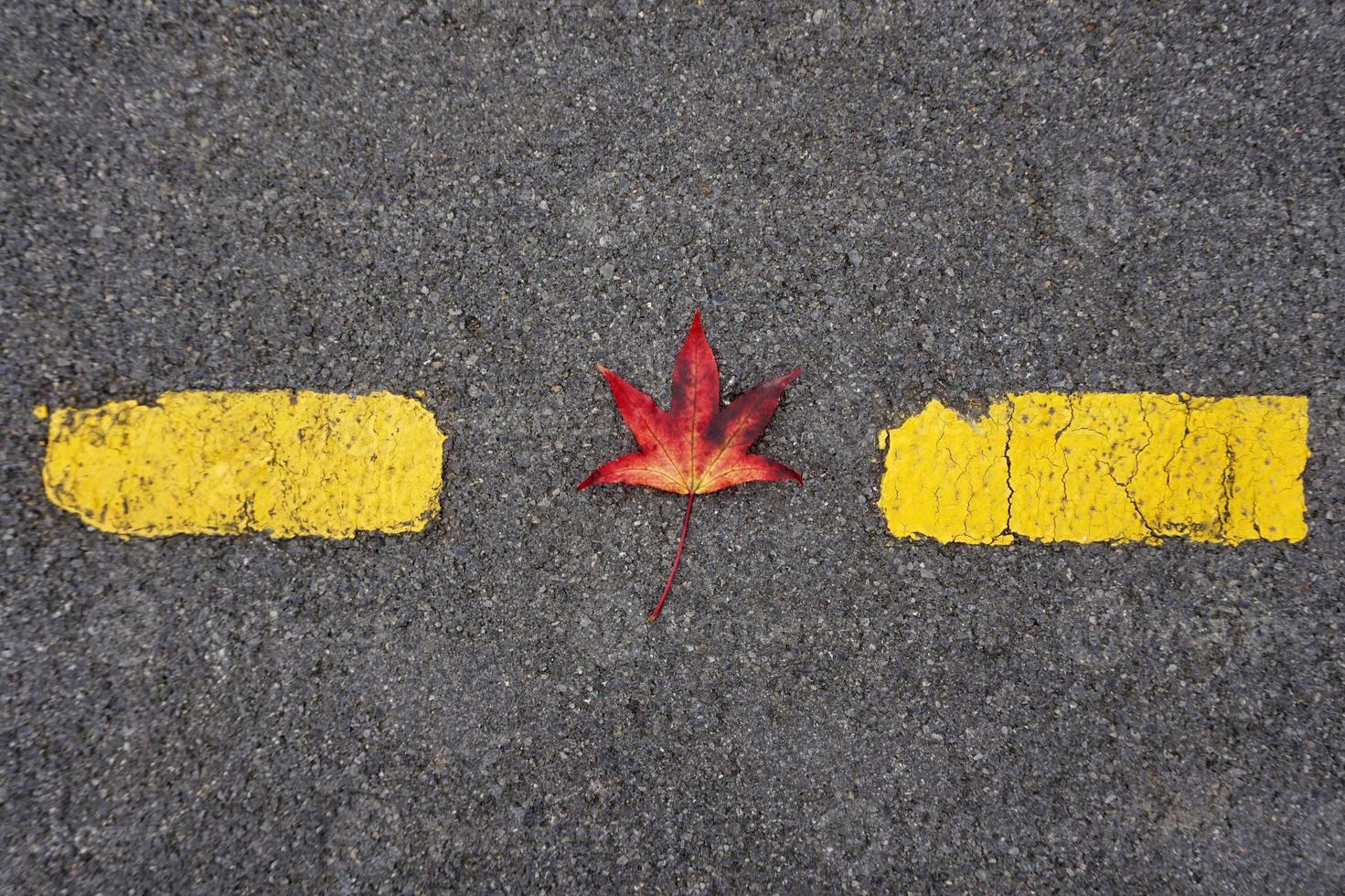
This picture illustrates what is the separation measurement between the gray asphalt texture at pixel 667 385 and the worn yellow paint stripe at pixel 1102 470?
0.18ft

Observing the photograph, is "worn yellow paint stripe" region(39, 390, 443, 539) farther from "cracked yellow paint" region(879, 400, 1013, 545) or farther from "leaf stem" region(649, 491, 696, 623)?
"cracked yellow paint" region(879, 400, 1013, 545)

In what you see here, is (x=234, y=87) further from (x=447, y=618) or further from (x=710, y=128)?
(x=447, y=618)

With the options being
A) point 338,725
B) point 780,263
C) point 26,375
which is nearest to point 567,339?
point 780,263

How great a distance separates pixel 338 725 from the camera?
1.55 m

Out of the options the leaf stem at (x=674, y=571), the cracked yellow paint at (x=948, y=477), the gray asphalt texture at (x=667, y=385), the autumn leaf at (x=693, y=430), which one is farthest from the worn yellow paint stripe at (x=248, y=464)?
the cracked yellow paint at (x=948, y=477)

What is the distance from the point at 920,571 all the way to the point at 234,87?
2.03 m

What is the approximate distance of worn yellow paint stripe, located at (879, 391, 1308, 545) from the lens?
1.55 meters

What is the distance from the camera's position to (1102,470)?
1.56 metres

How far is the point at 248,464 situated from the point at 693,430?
1055 mm

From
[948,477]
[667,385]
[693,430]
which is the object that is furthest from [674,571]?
[948,477]

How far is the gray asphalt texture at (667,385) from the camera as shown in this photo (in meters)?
1.53

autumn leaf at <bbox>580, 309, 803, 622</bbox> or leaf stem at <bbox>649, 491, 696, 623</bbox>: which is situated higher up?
autumn leaf at <bbox>580, 309, 803, 622</bbox>

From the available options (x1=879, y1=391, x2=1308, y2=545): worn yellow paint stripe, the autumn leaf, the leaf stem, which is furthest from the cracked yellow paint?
the leaf stem

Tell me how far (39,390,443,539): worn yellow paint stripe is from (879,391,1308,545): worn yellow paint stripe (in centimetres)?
118
